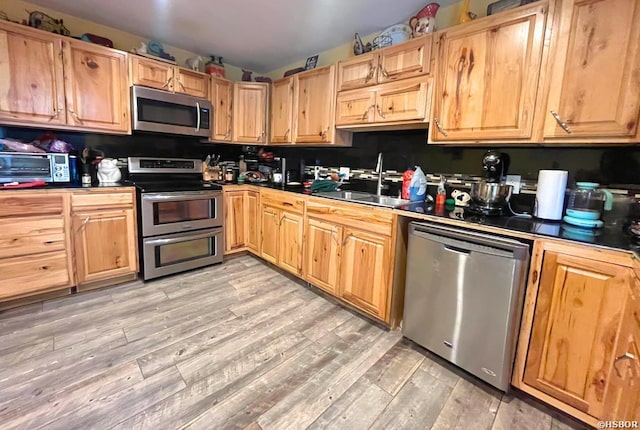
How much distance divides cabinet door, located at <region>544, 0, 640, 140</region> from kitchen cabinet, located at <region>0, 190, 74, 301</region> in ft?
11.2

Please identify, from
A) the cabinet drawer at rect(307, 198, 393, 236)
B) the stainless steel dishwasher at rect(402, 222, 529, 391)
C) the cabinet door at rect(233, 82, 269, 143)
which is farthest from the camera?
the cabinet door at rect(233, 82, 269, 143)

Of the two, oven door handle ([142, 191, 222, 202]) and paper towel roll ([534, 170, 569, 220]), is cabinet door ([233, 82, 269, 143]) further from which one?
paper towel roll ([534, 170, 569, 220])

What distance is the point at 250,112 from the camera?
3412mm

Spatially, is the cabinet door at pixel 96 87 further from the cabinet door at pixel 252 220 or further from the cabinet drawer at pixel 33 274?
the cabinet door at pixel 252 220

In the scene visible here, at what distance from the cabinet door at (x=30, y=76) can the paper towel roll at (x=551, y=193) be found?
3560mm

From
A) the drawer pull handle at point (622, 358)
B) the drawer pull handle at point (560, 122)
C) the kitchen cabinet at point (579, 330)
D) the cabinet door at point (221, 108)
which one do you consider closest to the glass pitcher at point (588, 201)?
the drawer pull handle at point (560, 122)

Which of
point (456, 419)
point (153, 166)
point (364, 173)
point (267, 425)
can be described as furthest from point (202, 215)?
point (456, 419)

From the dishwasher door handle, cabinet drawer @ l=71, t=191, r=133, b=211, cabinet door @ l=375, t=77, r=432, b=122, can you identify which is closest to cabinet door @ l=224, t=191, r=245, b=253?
cabinet drawer @ l=71, t=191, r=133, b=211

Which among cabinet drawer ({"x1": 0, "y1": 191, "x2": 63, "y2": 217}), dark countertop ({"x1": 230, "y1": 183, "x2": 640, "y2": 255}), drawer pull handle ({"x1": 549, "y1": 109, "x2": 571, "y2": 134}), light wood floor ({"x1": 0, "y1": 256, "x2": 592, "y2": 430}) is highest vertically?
drawer pull handle ({"x1": 549, "y1": 109, "x2": 571, "y2": 134})

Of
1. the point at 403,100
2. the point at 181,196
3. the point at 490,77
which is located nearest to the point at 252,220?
the point at 181,196

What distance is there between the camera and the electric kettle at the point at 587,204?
1.51m

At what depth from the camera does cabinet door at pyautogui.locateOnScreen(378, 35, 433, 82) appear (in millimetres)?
1990

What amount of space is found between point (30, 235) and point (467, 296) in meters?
3.05

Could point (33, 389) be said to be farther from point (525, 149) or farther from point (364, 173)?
point (525, 149)
